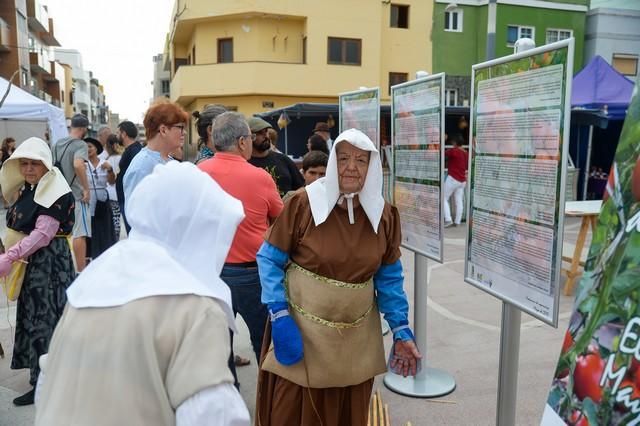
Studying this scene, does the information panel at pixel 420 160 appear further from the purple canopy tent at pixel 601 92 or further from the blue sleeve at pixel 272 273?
the purple canopy tent at pixel 601 92

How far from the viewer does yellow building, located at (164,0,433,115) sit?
24.5 meters

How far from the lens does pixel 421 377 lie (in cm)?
392

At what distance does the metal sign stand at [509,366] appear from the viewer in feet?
8.93

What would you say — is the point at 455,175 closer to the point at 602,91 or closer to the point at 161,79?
the point at 602,91

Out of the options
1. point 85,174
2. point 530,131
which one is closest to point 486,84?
point 530,131

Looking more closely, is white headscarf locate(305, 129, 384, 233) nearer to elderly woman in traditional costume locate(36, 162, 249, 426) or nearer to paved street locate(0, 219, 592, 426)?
elderly woman in traditional costume locate(36, 162, 249, 426)

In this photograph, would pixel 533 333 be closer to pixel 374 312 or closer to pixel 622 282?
pixel 374 312

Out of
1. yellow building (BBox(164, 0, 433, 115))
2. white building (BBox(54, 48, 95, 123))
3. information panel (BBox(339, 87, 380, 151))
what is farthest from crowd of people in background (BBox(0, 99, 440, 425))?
white building (BBox(54, 48, 95, 123))

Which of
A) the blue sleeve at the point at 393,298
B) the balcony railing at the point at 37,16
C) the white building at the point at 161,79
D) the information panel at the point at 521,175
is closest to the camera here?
the information panel at the point at 521,175

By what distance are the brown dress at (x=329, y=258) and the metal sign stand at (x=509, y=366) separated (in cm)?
66

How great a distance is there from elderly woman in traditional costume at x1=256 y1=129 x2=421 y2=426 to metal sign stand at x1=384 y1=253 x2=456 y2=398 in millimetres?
1291

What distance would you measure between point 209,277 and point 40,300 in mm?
2754

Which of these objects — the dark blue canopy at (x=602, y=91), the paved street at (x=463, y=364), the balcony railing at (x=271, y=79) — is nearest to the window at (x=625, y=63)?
the balcony railing at (x=271, y=79)

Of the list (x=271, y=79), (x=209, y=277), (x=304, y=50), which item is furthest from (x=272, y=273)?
(x=304, y=50)
